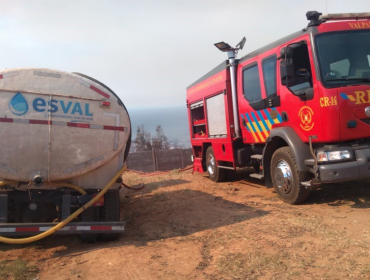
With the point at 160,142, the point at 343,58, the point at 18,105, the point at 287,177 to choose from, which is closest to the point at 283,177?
the point at 287,177

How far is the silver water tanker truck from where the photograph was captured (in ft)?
14.2

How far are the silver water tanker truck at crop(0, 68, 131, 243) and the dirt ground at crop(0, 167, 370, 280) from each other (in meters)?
0.39

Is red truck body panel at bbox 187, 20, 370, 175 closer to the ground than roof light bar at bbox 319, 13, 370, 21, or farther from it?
closer to the ground

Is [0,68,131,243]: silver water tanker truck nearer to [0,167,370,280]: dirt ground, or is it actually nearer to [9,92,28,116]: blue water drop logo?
[9,92,28,116]: blue water drop logo

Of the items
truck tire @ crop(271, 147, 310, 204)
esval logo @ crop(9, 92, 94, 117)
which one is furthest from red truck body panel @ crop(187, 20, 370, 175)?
esval logo @ crop(9, 92, 94, 117)

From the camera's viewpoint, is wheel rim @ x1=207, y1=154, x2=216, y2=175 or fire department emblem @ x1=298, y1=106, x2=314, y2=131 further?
wheel rim @ x1=207, y1=154, x2=216, y2=175

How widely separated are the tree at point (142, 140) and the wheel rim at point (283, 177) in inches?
702

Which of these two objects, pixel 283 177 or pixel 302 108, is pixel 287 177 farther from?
pixel 302 108

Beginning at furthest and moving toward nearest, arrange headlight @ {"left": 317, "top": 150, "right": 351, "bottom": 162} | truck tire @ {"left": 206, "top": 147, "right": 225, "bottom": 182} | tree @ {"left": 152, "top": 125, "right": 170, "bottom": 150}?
tree @ {"left": 152, "top": 125, "right": 170, "bottom": 150}
truck tire @ {"left": 206, "top": 147, "right": 225, "bottom": 182}
headlight @ {"left": 317, "top": 150, "right": 351, "bottom": 162}

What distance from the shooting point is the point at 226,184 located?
921cm

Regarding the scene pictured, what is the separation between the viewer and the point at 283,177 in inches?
242

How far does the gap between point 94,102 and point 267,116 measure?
11.9ft

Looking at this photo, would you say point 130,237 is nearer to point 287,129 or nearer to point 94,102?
point 94,102

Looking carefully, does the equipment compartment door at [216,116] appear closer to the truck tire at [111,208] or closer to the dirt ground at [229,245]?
the dirt ground at [229,245]
